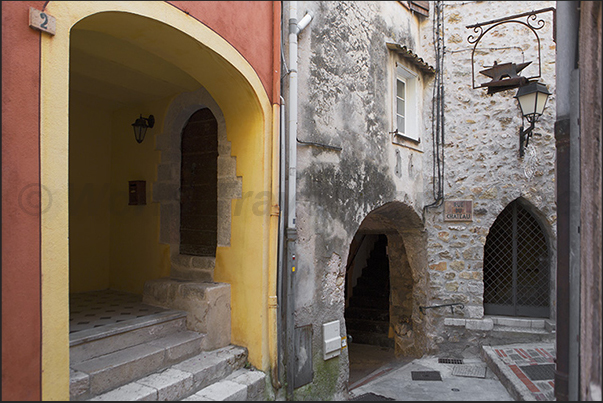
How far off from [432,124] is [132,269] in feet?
16.6

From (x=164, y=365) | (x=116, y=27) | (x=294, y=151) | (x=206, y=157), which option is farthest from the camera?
(x=206, y=157)

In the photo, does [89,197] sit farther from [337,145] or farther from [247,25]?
[337,145]

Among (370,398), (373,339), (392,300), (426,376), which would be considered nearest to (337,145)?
(370,398)

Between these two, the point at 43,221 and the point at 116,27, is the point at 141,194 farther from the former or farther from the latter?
the point at 43,221

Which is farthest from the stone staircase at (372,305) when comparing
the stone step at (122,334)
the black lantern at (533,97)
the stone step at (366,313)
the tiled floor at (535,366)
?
the stone step at (122,334)

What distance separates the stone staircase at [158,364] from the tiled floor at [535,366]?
301 centimetres

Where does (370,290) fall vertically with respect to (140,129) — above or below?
below

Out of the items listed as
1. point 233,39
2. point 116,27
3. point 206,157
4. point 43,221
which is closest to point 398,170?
point 206,157

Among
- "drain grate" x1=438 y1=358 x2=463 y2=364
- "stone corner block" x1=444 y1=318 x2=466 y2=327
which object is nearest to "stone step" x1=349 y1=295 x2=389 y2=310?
"stone corner block" x1=444 y1=318 x2=466 y2=327

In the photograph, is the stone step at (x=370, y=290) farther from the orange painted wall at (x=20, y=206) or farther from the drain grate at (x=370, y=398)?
the orange painted wall at (x=20, y=206)

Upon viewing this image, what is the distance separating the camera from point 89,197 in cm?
540

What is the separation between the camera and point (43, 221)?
95.3 inches

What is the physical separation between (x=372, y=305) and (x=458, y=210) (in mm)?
3846

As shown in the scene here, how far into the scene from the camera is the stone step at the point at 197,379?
128 inches
